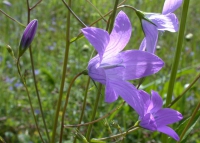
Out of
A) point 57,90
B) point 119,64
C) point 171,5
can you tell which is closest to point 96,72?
point 119,64

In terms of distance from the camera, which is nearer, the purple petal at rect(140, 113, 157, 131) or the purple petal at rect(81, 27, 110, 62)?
the purple petal at rect(81, 27, 110, 62)

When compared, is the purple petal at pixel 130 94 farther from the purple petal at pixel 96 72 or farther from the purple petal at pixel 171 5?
the purple petal at pixel 171 5

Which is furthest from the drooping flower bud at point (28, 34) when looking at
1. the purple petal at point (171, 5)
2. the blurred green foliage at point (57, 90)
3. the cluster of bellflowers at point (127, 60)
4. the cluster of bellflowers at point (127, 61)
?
the blurred green foliage at point (57, 90)

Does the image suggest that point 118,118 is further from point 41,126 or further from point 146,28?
point 146,28

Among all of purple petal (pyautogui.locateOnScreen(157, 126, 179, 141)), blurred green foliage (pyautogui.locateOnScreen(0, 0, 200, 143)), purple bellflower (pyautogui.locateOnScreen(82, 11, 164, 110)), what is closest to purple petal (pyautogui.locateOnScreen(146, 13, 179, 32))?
purple bellflower (pyautogui.locateOnScreen(82, 11, 164, 110))

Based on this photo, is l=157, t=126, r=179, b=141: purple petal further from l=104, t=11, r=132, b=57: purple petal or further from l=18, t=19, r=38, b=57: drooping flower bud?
l=18, t=19, r=38, b=57: drooping flower bud

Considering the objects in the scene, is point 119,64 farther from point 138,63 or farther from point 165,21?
point 165,21

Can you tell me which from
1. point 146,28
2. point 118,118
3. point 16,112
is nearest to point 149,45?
point 146,28

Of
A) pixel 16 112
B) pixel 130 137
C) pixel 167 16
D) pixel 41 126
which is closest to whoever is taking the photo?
pixel 167 16
